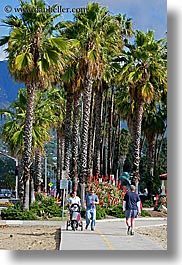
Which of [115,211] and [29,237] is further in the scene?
[115,211]

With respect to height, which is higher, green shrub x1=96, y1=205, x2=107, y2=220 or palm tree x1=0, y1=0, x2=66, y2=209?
palm tree x1=0, y1=0, x2=66, y2=209

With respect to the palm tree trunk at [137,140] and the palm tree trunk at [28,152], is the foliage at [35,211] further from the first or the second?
the palm tree trunk at [137,140]

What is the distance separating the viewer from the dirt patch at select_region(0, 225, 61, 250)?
1568cm

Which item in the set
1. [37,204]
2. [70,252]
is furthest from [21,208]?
[70,252]

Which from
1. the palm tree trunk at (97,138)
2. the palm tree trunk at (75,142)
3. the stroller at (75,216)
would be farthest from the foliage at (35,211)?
the palm tree trunk at (97,138)

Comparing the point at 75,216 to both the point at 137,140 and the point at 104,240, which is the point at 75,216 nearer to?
the point at 104,240

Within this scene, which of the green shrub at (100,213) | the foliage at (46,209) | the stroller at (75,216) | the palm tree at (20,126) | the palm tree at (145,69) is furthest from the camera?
the palm tree at (20,126)

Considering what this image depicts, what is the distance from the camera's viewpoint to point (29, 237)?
18188 millimetres

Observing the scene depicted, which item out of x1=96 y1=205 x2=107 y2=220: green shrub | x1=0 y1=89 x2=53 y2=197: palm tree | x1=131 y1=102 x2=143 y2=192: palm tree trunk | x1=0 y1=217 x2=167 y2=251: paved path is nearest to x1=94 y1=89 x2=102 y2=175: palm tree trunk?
x1=0 y1=89 x2=53 y2=197: palm tree

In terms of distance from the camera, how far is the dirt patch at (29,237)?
15682 mm

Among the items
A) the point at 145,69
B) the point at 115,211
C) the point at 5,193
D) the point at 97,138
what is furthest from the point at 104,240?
the point at 5,193

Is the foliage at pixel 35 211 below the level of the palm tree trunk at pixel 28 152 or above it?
below

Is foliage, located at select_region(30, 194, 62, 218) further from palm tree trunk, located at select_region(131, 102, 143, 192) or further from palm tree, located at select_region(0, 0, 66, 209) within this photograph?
palm tree trunk, located at select_region(131, 102, 143, 192)

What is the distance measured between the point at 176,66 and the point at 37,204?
41.5 ft
